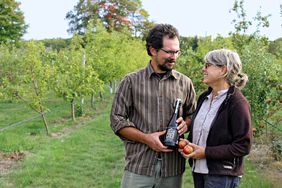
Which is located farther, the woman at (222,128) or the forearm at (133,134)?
the forearm at (133,134)

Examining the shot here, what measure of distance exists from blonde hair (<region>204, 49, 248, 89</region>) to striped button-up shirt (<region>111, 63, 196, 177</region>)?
38cm

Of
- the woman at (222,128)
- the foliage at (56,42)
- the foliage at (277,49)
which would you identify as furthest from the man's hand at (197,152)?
the foliage at (56,42)

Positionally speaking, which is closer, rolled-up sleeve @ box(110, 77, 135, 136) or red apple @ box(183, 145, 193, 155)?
red apple @ box(183, 145, 193, 155)

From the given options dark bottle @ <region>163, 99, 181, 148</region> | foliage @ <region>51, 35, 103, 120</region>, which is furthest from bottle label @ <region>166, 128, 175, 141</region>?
foliage @ <region>51, 35, 103, 120</region>

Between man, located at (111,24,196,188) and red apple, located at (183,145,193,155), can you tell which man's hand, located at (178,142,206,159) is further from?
man, located at (111,24,196,188)

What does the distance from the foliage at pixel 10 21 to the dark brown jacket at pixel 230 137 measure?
30.7 metres

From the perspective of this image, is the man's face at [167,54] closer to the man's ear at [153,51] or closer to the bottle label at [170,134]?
the man's ear at [153,51]

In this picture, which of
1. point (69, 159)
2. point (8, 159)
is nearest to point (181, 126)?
point (69, 159)

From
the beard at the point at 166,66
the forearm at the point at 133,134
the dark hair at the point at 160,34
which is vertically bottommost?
the forearm at the point at 133,134

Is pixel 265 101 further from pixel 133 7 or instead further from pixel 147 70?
pixel 133 7

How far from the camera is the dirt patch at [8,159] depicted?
619 centimetres

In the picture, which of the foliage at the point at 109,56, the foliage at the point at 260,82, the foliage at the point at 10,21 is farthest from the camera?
the foliage at the point at 10,21

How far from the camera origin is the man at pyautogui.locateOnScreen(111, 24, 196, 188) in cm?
260

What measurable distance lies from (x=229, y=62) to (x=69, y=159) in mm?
4994
